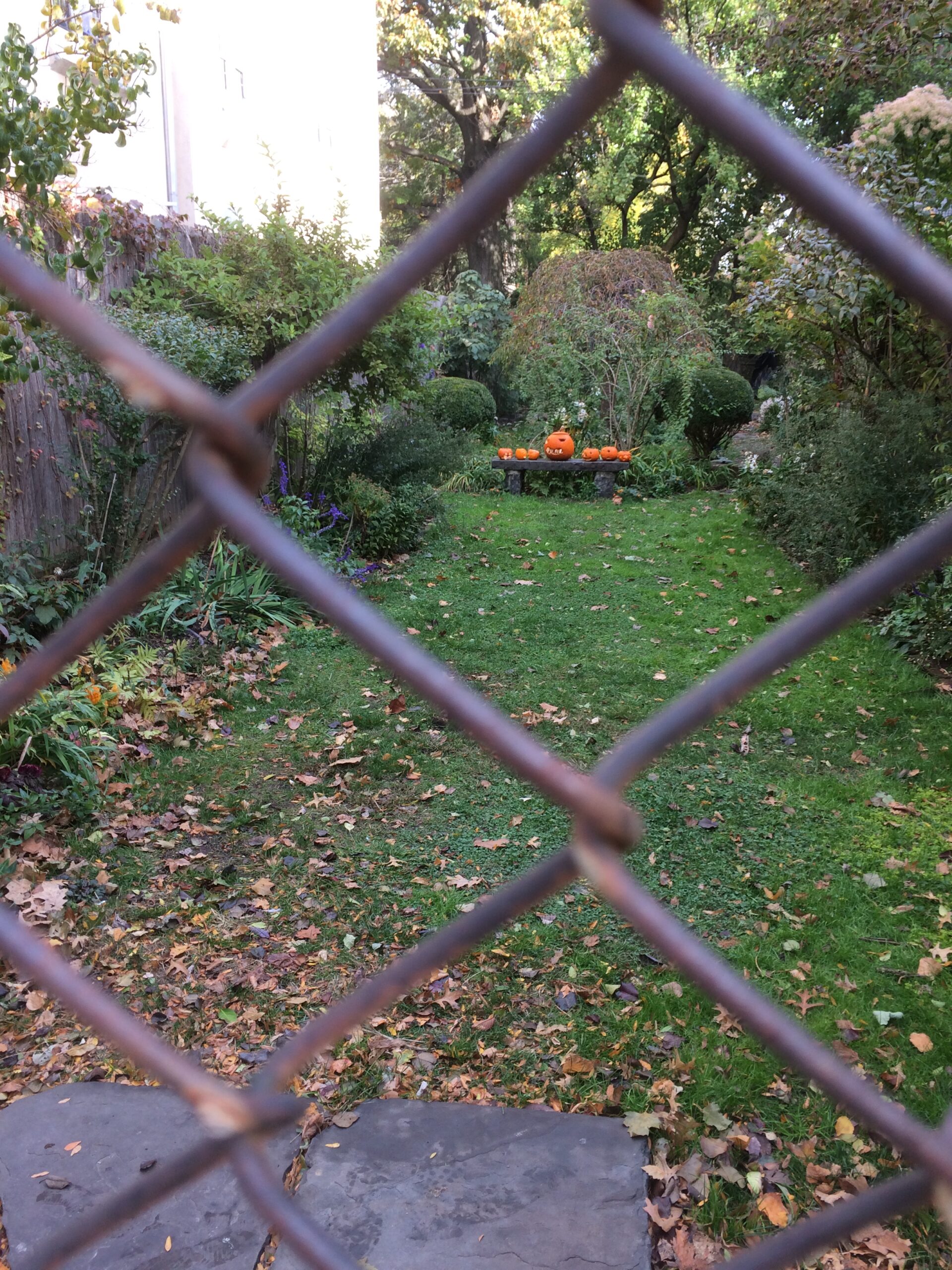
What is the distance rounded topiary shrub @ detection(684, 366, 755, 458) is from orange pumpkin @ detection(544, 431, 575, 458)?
1.95m

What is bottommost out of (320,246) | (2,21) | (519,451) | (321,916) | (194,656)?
(321,916)

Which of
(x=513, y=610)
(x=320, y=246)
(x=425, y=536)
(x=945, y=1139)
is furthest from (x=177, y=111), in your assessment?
(x=945, y=1139)

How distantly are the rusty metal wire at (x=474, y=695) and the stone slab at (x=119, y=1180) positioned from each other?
5.76 ft

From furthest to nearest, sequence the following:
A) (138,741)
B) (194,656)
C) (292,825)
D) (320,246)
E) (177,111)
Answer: (177,111), (320,246), (194,656), (138,741), (292,825)

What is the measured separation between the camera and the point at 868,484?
6035 mm

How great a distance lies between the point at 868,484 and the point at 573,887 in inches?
160

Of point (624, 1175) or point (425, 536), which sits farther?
point (425, 536)

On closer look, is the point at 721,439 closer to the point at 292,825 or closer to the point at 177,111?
the point at 177,111

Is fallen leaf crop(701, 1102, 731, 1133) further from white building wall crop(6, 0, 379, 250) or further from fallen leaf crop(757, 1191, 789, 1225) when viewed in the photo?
white building wall crop(6, 0, 379, 250)

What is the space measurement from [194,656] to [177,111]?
559 cm

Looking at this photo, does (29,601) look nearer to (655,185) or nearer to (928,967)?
(928,967)

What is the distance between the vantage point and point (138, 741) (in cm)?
418

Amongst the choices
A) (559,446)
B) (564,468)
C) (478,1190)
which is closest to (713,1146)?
(478,1190)

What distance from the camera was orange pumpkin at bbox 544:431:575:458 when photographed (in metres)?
10.3
